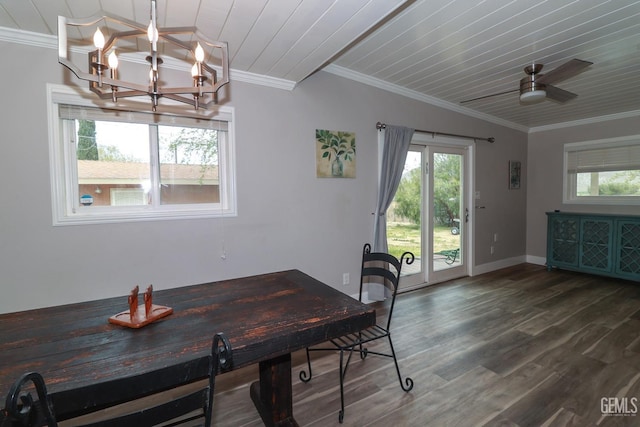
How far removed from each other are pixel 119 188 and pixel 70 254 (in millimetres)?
592

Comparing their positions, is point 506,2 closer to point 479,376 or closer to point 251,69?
point 251,69

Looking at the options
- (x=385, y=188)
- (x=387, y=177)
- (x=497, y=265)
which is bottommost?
(x=497, y=265)

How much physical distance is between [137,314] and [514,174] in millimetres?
5749

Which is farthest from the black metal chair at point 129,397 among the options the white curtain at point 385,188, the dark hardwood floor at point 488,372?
the white curtain at point 385,188

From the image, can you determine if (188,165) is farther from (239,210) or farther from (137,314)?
(137,314)

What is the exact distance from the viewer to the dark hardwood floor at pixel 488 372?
6.03ft

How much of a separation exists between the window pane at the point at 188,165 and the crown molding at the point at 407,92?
4.88 feet

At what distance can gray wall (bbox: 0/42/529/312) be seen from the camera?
209 cm

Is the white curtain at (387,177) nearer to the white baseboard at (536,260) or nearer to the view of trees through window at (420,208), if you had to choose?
the view of trees through window at (420,208)

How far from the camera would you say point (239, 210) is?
9.25ft

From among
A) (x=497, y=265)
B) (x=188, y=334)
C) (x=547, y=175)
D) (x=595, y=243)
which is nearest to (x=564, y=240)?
(x=595, y=243)

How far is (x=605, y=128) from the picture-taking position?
4590 millimetres

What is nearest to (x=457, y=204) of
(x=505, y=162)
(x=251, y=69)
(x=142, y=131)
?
(x=505, y=162)

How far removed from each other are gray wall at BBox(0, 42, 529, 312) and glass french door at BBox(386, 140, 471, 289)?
0.43 meters
